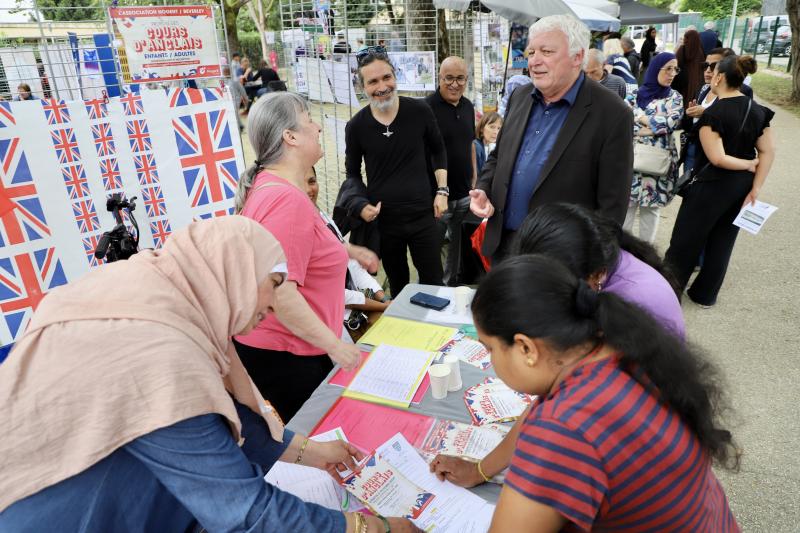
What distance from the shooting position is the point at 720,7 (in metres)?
32.0

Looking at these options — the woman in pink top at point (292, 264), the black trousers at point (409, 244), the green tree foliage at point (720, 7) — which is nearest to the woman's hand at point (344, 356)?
the woman in pink top at point (292, 264)

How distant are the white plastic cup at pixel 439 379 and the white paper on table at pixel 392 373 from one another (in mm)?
77

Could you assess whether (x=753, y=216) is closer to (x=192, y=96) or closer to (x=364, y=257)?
(x=364, y=257)

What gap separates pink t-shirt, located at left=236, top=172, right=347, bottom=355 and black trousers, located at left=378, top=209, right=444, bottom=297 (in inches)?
51.9

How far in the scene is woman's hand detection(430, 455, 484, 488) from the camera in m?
1.30

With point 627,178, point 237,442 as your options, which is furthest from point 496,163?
point 237,442

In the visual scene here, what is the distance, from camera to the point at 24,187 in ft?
8.26

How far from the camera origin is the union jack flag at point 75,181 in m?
2.62

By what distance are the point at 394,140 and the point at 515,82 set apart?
83.1 inches

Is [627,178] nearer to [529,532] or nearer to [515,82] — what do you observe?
[529,532]

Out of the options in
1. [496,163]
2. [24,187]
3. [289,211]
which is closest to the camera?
[289,211]

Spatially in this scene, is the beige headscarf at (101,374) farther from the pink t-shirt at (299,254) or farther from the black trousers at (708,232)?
the black trousers at (708,232)

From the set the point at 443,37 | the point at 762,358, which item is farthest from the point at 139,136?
the point at 443,37

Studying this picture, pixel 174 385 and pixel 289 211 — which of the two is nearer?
pixel 174 385
